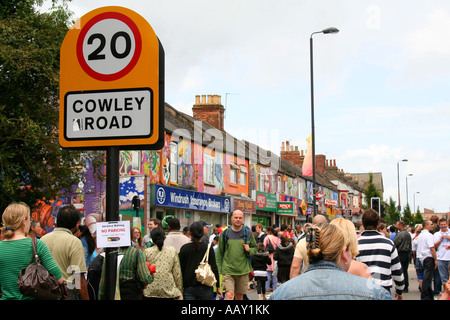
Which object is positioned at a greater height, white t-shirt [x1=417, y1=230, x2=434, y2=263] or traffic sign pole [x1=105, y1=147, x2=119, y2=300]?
traffic sign pole [x1=105, y1=147, x2=119, y2=300]

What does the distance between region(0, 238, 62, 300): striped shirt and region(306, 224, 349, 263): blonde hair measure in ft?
8.44

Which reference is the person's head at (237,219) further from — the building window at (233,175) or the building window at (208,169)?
the building window at (233,175)

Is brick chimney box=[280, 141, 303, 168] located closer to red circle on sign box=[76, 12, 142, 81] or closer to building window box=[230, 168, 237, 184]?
building window box=[230, 168, 237, 184]

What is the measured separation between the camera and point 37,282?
4.57 metres

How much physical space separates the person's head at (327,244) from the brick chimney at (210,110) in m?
34.1

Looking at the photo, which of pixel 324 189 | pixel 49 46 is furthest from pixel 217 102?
pixel 324 189

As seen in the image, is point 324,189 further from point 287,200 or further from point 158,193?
point 158,193

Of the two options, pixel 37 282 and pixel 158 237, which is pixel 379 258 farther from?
pixel 37 282

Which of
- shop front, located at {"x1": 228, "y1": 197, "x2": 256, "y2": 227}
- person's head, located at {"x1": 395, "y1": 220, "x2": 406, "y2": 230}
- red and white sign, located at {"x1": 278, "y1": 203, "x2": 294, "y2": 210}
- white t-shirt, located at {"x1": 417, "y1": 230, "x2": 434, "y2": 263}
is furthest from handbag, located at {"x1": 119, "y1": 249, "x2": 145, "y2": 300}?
red and white sign, located at {"x1": 278, "y1": 203, "x2": 294, "y2": 210}

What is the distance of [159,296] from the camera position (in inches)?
300

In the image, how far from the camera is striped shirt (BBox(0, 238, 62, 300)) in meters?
4.68
